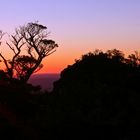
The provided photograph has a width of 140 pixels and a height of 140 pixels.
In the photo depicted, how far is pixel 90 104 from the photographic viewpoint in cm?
2511

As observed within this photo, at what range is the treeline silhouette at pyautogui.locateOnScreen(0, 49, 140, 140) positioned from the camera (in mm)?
23312

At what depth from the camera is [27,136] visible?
2497 cm

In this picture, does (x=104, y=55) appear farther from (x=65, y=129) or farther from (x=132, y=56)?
(x=65, y=129)

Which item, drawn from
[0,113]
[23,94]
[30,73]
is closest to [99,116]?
[0,113]

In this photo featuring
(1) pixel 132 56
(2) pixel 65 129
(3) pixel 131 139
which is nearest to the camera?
(3) pixel 131 139

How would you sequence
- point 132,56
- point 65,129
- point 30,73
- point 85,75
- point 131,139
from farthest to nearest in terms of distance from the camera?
point 30,73 < point 132,56 < point 85,75 < point 65,129 < point 131,139

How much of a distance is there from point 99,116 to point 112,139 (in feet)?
5.40

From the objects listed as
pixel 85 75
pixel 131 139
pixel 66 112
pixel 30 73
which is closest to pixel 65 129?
pixel 66 112

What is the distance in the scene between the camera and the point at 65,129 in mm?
23984

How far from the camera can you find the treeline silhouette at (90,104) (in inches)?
918

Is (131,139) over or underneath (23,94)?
underneath

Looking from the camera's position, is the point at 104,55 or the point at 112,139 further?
the point at 104,55

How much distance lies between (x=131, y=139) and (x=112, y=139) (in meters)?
1.74

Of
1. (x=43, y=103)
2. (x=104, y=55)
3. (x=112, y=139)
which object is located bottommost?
(x=112, y=139)
